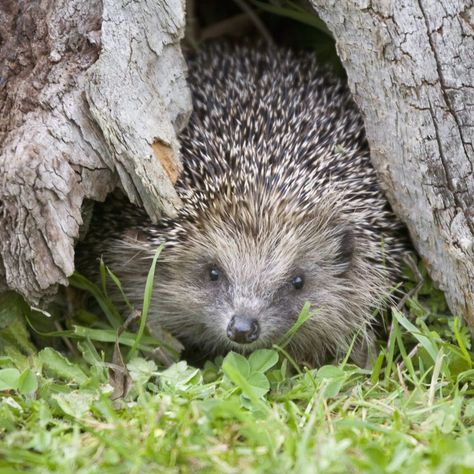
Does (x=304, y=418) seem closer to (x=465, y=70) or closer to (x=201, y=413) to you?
(x=201, y=413)

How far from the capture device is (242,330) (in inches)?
103

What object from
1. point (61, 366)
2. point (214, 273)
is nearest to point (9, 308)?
point (61, 366)

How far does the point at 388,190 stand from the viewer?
281 centimetres

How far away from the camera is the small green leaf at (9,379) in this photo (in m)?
2.38

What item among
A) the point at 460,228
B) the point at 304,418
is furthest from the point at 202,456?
the point at 460,228

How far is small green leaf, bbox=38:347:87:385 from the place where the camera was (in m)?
2.58

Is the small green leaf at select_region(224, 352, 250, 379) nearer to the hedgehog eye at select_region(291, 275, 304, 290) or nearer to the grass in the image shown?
the grass

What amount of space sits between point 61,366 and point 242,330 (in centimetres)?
59

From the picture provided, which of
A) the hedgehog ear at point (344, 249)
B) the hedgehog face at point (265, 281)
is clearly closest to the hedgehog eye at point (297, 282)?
the hedgehog face at point (265, 281)

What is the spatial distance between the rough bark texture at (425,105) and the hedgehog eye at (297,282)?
0.44 m

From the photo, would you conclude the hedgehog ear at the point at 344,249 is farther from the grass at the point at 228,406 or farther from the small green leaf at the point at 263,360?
the small green leaf at the point at 263,360

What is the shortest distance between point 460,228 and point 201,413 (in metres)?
1.04

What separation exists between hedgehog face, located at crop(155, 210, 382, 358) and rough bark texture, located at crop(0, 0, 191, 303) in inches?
13.9

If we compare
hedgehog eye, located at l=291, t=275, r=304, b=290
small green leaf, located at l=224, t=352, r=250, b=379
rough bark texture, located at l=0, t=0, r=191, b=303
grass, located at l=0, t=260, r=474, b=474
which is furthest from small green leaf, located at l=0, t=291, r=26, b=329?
hedgehog eye, located at l=291, t=275, r=304, b=290
